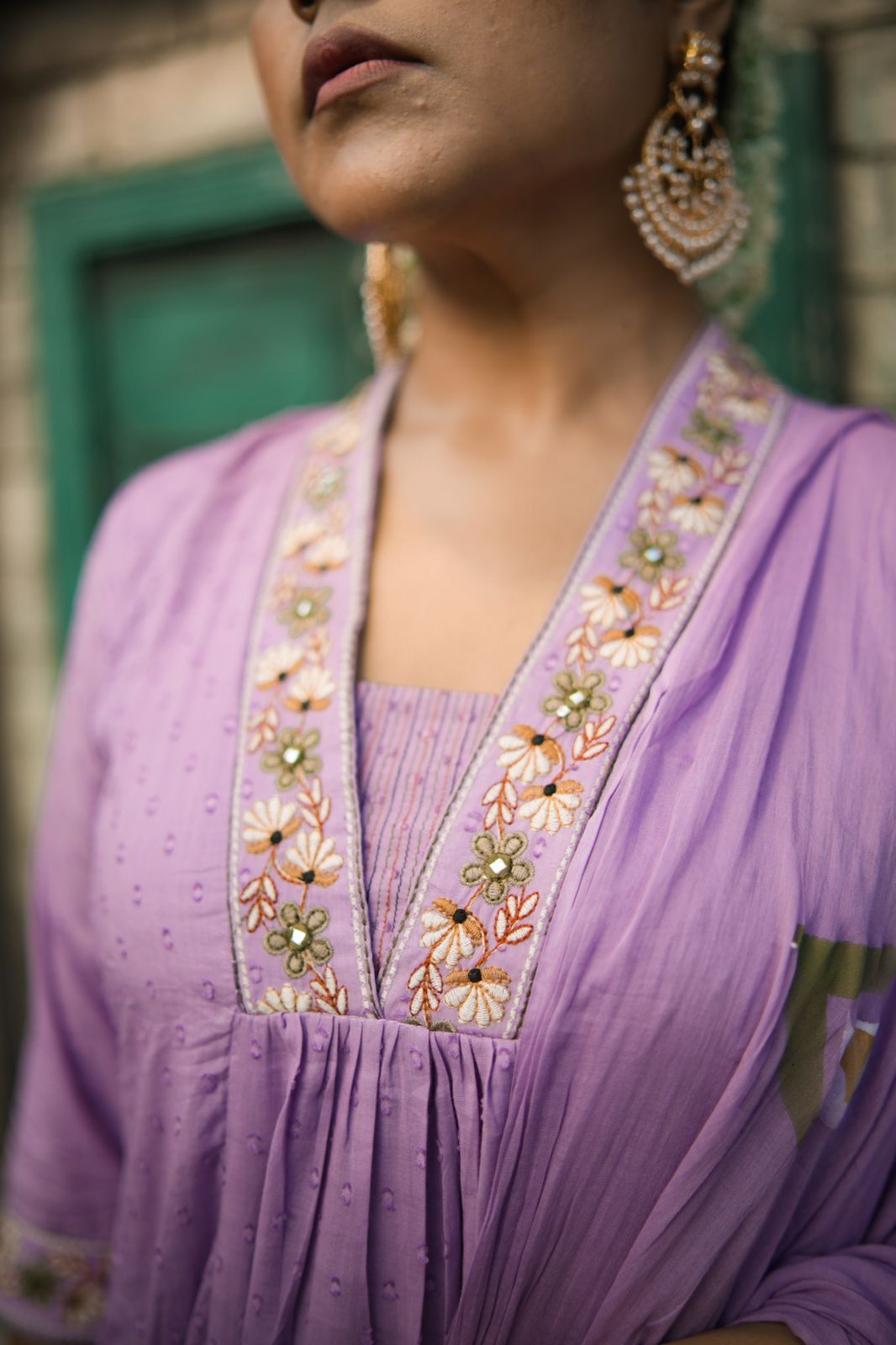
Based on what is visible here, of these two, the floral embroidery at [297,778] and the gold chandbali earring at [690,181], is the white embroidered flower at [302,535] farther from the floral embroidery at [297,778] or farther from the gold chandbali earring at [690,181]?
the gold chandbali earring at [690,181]

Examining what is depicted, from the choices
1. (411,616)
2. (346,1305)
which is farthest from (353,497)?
(346,1305)

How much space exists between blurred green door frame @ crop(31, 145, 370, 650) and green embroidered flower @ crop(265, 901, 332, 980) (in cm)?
113

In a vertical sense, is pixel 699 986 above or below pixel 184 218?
below

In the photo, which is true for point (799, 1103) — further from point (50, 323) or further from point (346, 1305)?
point (50, 323)

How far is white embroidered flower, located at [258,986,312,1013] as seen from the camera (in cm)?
87

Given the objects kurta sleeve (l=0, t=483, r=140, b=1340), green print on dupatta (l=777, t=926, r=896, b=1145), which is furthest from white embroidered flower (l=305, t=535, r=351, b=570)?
green print on dupatta (l=777, t=926, r=896, b=1145)

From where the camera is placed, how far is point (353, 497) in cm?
110

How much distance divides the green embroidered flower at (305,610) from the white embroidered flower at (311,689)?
5cm

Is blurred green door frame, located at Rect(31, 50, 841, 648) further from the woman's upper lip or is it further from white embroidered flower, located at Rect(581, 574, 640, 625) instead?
white embroidered flower, located at Rect(581, 574, 640, 625)

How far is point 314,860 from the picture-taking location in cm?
89

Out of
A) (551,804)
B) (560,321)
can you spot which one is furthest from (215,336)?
(551,804)

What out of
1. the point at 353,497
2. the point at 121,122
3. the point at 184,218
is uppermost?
the point at 121,122

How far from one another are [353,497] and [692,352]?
35 cm

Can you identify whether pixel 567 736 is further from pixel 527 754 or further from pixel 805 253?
pixel 805 253
